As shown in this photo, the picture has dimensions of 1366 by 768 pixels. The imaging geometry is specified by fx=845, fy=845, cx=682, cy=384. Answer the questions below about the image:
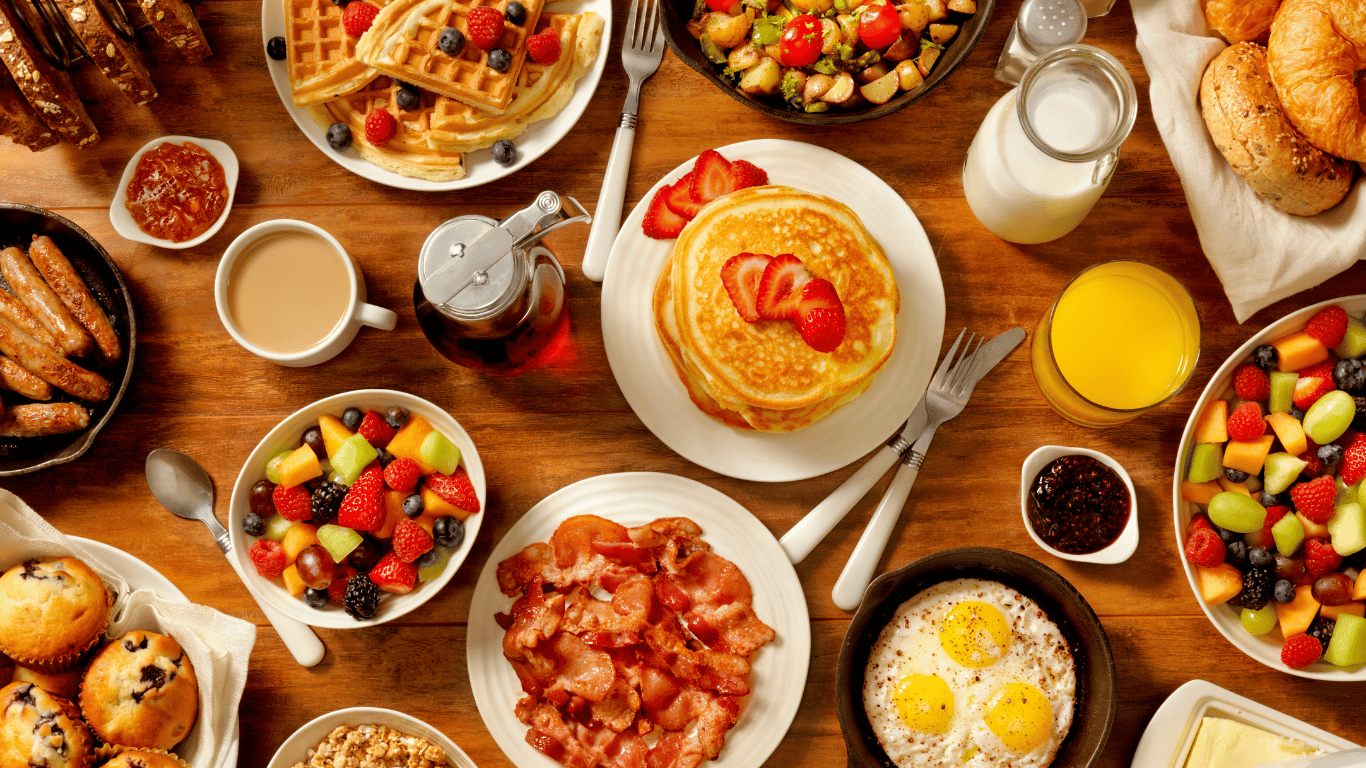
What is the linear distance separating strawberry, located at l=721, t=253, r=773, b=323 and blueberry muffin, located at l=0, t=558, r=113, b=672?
170 centimetres

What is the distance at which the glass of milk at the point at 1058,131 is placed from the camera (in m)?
1.97

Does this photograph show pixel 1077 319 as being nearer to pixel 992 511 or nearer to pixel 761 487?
pixel 992 511

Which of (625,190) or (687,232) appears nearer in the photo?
(687,232)

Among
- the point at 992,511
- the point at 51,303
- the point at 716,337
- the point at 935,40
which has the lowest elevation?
the point at 992,511

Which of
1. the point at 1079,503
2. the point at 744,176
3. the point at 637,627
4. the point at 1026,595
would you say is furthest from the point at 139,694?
the point at 1079,503

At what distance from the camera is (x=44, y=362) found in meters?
2.06

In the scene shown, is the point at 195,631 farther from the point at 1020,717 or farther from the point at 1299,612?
the point at 1299,612

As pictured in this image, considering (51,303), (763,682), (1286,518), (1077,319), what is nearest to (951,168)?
(1077,319)

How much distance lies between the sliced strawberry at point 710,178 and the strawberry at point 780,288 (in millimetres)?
313

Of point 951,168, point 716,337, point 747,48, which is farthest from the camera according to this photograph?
point 951,168

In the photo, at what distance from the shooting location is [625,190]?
2268 mm

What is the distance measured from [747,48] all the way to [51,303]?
1.84 metres

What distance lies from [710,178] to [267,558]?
145cm

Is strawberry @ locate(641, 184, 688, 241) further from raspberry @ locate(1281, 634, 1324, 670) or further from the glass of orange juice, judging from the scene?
raspberry @ locate(1281, 634, 1324, 670)
